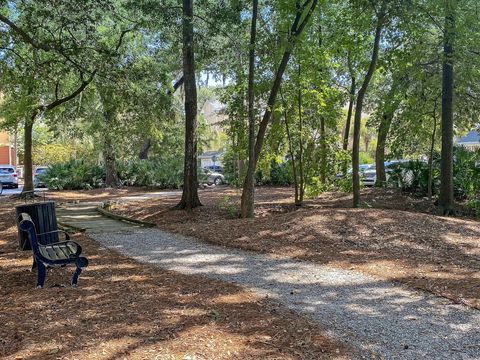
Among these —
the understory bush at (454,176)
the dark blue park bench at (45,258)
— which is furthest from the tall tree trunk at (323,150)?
the dark blue park bench at (45,258)

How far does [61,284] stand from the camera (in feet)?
19.7

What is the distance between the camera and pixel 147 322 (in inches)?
174

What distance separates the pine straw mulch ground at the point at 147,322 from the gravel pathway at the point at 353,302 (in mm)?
325

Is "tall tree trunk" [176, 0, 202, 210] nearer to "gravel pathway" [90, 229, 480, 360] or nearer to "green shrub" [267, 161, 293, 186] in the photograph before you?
"gravel pathway" [90, 229, 480, 360]

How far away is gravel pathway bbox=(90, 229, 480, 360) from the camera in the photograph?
4086 mm

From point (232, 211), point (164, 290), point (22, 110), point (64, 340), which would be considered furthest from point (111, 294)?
point (22, 110)

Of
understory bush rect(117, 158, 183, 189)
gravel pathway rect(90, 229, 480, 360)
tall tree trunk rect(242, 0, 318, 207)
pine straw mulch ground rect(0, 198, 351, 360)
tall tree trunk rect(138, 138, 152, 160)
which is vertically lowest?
gravel pathway rect(90, 229, 480, 360)

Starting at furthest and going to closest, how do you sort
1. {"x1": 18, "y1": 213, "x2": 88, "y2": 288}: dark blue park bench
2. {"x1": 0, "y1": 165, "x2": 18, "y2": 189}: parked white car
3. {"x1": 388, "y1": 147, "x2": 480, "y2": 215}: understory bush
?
1. {"x1": 0, "y1": 165, "x2": 18, "y2": 189}: parked white car
2. {"x1": 388, "y1": 147, "x2": 480, "y2": 215}: understory bush
3. {"x1": 18, "y1": 213, "x2": 88, "y2": 288}: dark blue park bench

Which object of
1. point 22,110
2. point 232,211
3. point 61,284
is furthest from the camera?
point 22,110

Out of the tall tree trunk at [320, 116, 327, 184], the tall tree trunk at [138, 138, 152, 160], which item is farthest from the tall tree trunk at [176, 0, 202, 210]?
the tall tree trunk at [138, 138, 152, 160]

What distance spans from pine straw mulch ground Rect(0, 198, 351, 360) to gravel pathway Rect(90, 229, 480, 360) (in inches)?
12.8

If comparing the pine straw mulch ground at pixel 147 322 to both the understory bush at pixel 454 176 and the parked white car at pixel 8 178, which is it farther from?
the parked white car at pixel 8 178

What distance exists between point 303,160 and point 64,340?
37.3ft

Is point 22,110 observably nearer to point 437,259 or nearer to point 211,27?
point 211,27
